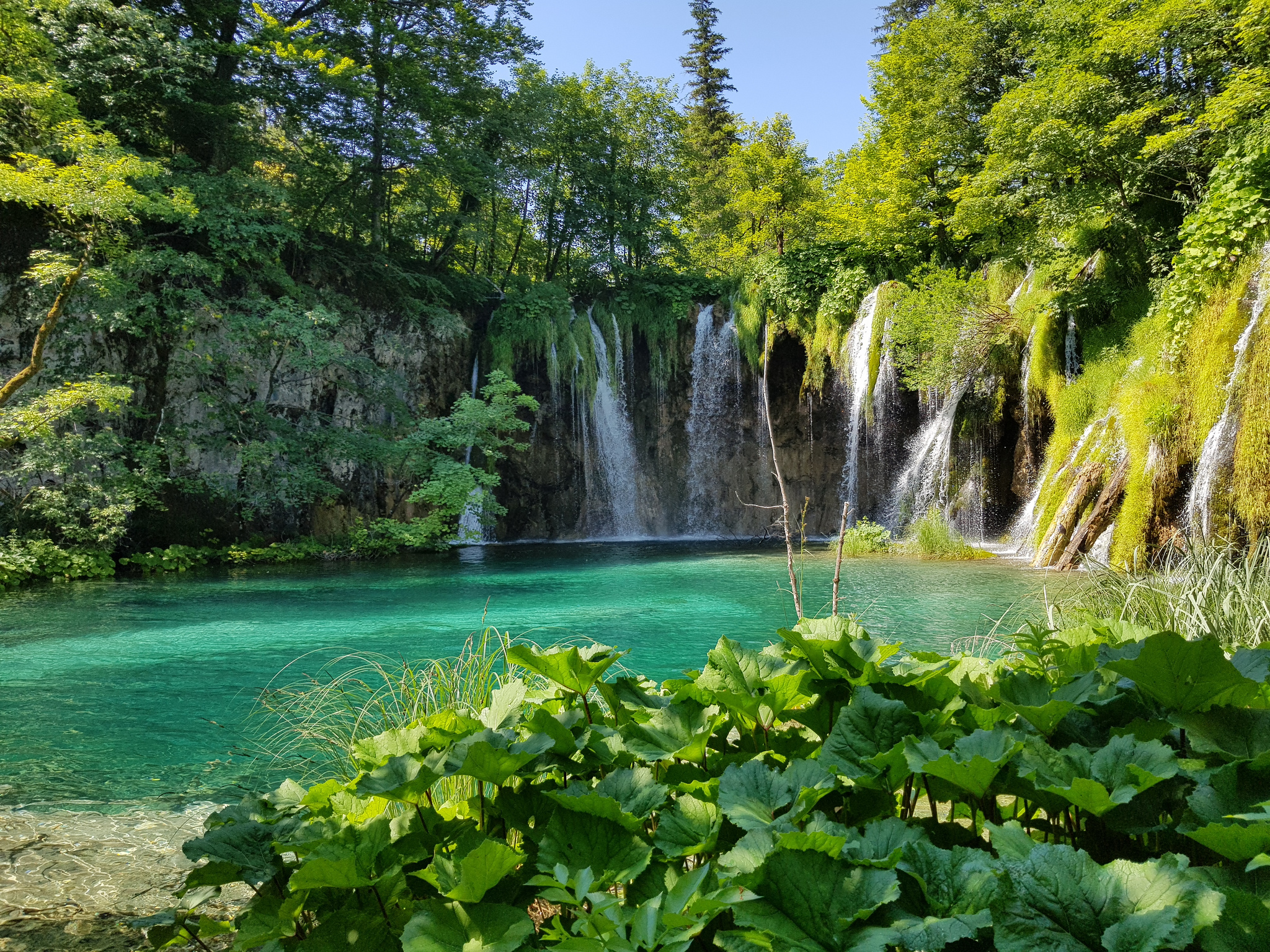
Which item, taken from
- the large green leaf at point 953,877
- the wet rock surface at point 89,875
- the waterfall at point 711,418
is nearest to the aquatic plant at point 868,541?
the waterfall at point 711,418

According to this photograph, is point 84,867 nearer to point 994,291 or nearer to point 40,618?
point 40,618

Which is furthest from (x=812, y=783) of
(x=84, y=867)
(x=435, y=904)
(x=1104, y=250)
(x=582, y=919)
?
(x=1104, y=250)

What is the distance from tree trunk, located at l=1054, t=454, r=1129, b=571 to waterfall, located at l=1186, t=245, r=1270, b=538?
4.47 ft

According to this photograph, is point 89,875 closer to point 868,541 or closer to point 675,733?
point 675,733

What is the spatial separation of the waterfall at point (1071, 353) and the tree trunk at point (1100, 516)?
3.59 m

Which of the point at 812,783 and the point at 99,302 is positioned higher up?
the point at 99,302

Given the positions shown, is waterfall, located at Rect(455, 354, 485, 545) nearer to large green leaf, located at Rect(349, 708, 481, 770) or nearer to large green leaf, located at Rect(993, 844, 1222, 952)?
large green leaf, located at Rect(349, 708, 481, 770)

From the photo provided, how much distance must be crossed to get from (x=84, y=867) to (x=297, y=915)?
7.98 ft

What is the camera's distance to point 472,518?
20.1 metres

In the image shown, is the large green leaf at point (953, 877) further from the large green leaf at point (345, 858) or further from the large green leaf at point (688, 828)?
the large green leaf at point (345, 858)

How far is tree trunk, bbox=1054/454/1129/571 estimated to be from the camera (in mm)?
10125

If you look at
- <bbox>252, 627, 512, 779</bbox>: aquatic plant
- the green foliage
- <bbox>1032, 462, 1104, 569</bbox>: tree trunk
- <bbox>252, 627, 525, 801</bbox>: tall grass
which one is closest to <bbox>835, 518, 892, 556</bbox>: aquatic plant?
the green foliage

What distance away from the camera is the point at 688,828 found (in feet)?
3.79

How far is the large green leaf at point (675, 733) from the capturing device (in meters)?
1.34
